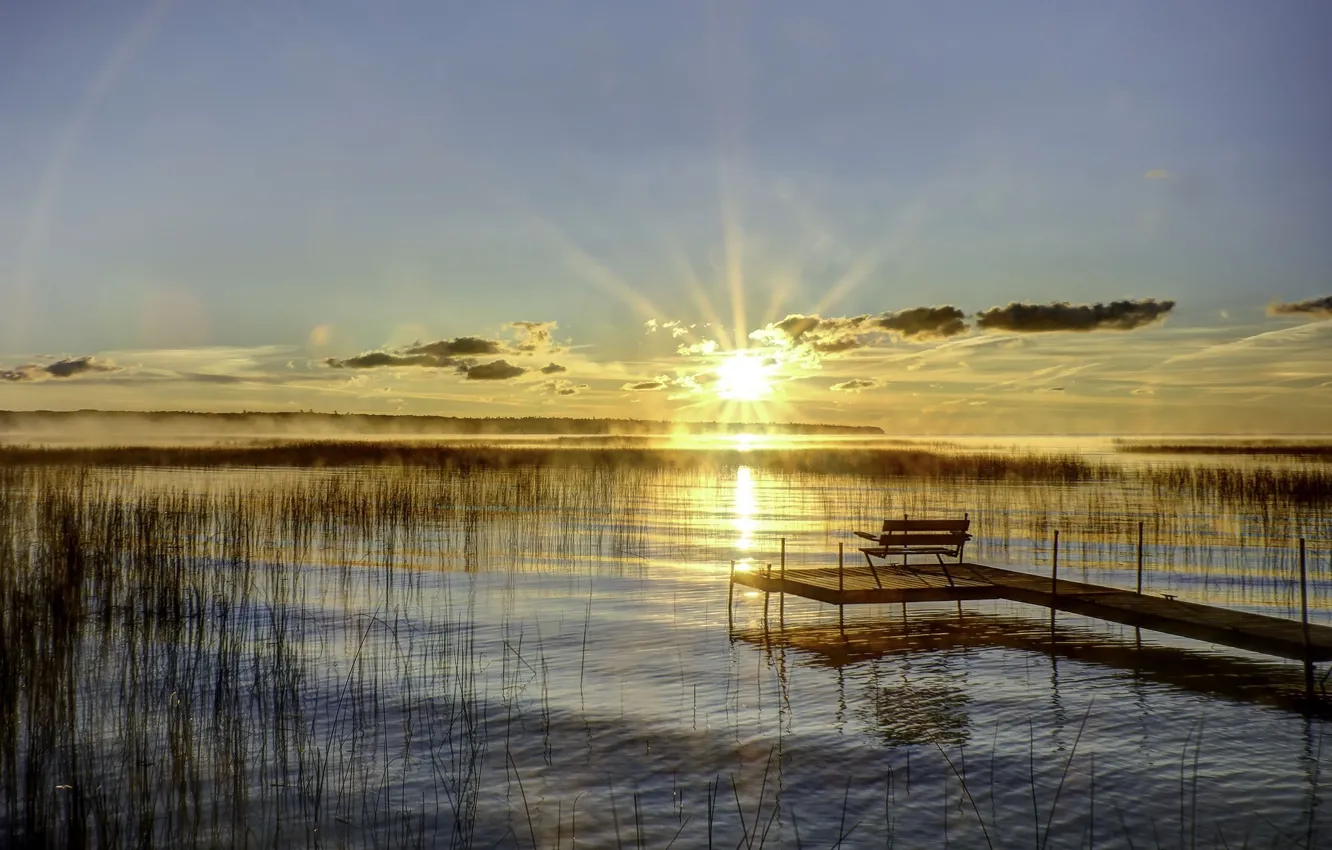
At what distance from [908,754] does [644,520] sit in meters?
21.3

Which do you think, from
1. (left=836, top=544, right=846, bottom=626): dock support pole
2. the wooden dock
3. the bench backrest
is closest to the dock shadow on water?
(left=836, top=544, right=846, bottom=626): dock support pole

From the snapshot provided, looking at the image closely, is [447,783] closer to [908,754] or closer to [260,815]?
[260,815]

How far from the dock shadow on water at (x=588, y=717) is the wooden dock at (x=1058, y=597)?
0.46 metres

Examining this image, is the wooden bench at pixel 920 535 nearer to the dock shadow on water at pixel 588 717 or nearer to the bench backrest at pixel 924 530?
the bench backrest at pixel 924 530

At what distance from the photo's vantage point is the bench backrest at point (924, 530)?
594 inches

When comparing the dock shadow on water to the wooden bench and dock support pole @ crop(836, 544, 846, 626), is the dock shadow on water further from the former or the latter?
the wooden bench

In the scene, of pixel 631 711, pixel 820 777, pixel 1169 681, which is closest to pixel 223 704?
pixel 631 711

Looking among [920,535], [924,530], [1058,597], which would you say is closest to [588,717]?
[920,535]

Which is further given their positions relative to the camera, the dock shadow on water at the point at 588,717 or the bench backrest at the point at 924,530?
the bench backrest at the point at 924,530

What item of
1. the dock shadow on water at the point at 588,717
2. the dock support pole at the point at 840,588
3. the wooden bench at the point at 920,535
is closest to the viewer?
the dock shadow on water at the point at 588,717

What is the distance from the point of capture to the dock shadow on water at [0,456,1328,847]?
7324mm

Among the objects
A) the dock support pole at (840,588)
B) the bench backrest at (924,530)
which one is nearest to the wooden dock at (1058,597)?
the dock support pole at (840,588)

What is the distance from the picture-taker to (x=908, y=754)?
8828 millimetres

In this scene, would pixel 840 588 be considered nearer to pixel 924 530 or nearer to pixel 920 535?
pixel 920 535
